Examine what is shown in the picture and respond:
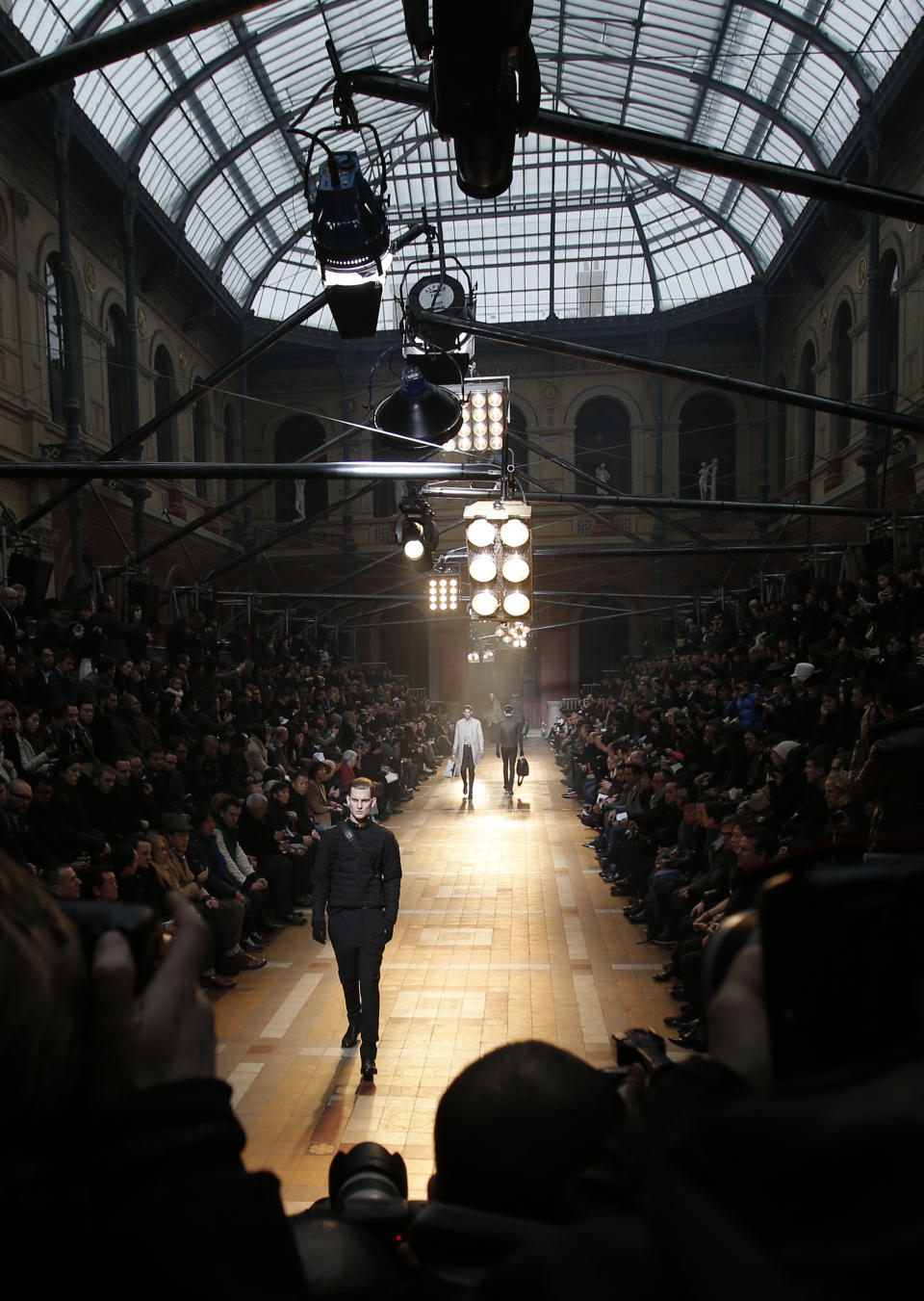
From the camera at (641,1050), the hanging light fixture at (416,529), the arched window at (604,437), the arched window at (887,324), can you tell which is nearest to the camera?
the camera at (641,1050)

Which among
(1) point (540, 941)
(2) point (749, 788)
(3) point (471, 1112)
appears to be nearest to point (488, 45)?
(3) point (471, 1112)

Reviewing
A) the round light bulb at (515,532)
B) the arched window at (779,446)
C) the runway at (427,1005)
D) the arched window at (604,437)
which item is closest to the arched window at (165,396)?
the arched window at (604,437)

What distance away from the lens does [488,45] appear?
7.33 feet

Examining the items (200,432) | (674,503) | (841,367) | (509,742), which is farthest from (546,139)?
(674,503)

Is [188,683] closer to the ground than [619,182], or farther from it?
closer to the ground

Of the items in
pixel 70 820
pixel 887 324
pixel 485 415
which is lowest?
pixel 70 820

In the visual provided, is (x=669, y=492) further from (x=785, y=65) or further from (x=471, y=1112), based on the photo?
(x=471, y=1112)

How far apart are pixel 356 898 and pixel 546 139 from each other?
26.1 m

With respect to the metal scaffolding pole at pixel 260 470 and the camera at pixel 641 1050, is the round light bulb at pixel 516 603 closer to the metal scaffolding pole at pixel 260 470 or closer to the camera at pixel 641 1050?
the metal scaffolding pole at pixel 260 470

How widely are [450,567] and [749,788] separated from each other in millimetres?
9551

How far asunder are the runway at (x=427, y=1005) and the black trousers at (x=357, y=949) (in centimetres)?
45

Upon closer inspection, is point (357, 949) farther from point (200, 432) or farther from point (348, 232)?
point (200, 432)

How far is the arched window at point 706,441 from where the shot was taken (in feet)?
99.9

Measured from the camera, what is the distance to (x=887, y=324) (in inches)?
758
